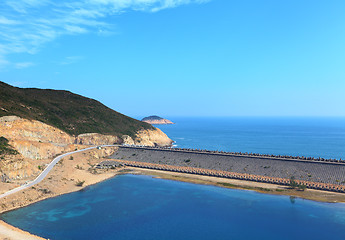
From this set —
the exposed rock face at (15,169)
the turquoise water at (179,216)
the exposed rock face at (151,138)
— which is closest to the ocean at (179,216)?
the turquoise water at (179,216)

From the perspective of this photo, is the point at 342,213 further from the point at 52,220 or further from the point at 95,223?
the point at 52,220

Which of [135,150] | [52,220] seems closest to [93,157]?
[135,150]

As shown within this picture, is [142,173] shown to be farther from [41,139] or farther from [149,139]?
[149,139]

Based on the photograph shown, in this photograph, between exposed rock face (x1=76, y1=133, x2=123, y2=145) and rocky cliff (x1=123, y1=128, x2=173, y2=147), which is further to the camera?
rocky cliff (x1=123, y1=128, x2=173, y2=147)

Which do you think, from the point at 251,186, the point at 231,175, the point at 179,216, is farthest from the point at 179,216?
the point at 231,175

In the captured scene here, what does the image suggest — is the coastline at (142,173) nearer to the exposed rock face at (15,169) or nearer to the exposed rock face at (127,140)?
the exposed rock face at (15,169)

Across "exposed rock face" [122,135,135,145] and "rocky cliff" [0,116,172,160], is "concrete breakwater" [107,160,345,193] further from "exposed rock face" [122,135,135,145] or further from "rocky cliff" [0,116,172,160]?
"exposed rock face" [122,135,135,145]

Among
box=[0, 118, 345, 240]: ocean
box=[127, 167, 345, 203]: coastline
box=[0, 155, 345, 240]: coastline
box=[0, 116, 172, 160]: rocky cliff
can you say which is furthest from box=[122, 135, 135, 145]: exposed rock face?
box=[0, 118, 345, 240]: ocean
